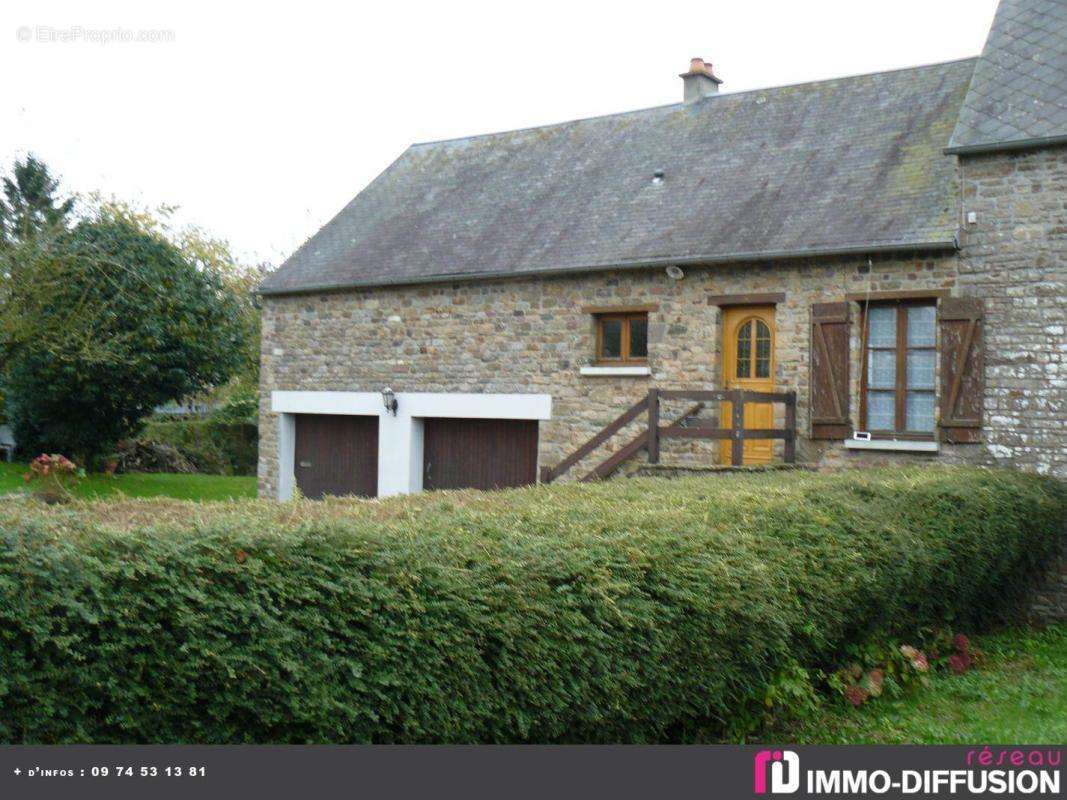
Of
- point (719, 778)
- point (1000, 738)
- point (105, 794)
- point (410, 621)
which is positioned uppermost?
point (410, 621)

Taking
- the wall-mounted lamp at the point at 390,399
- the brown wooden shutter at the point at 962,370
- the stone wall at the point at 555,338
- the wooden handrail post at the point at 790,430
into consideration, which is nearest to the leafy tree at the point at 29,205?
the stone wall at the point at 555,338

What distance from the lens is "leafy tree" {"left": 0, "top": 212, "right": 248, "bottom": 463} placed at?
18953mm

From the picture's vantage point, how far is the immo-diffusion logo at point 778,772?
5.44m

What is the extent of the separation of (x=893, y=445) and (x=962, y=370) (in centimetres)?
112

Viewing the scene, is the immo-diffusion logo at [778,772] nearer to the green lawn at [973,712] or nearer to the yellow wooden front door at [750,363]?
the green lawn at [973,712]

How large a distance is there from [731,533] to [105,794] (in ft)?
12.8

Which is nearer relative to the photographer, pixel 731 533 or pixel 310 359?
pixel 731 533

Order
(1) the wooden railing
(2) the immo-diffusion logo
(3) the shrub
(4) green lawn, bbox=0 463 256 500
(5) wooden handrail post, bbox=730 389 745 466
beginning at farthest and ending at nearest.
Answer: (4) green lawn, bbox=0 463 256 500
(1) the wooden railing
(5) wooden handrail post, bbox=730 389 745 466
(3) the shrub
(2) the immo-diffusion logo

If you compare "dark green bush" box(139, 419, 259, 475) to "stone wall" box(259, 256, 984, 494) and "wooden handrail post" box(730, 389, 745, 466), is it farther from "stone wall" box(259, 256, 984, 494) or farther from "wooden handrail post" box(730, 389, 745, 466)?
"wooden handrail post" box(730, 389, 745, 466)

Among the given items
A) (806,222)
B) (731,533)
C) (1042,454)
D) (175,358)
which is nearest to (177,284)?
(175,358)

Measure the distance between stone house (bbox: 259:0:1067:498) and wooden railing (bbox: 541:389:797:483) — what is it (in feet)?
0.13

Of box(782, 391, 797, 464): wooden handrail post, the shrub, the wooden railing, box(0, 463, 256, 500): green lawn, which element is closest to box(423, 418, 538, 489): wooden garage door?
the wooden railing

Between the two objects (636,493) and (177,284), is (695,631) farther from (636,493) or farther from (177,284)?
(177,284)

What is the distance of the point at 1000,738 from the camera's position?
7.64 m
